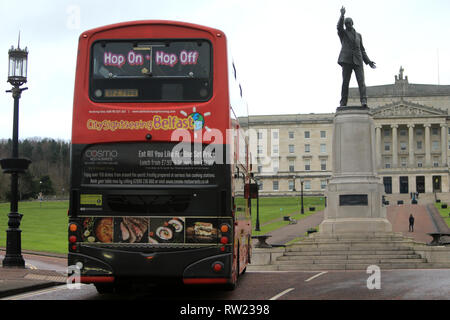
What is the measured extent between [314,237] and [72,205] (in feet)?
60.3

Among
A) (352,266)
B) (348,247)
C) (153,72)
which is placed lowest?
(352,266)

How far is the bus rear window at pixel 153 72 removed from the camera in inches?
468

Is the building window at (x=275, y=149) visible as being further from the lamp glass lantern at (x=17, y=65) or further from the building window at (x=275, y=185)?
the lamp glass lantern at (x=17, y=65)

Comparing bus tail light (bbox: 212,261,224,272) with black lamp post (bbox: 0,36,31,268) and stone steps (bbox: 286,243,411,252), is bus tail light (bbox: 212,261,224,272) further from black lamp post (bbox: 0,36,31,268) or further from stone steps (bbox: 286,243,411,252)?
stone steps (bbox: 286,243,411,252)

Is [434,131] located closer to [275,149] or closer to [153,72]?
[275,149]

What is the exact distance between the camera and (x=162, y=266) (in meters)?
11.8

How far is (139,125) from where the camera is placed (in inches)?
463

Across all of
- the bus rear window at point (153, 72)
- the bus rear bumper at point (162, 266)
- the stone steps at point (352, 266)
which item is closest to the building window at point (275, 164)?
the stone steps at point (352, 266)

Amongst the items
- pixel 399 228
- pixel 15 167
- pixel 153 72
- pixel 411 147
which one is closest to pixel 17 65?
pixel 15 167

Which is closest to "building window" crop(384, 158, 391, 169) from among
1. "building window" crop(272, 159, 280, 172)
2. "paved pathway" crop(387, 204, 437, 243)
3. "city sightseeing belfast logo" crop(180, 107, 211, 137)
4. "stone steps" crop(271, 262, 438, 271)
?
"building window" crop(272, 159, 280, 172)

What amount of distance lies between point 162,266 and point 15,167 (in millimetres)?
10972

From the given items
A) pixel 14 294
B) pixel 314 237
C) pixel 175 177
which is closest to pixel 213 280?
pixel 175 177

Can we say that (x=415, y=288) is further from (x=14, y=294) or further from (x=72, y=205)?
(x=14, y=294)

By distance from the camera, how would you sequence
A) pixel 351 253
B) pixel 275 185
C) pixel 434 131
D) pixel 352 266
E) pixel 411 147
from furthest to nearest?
1. pixel 275 185
2. pixel 434 131
3. pixel 411 147
4. pixel 351 253
5. pixel 352 266
